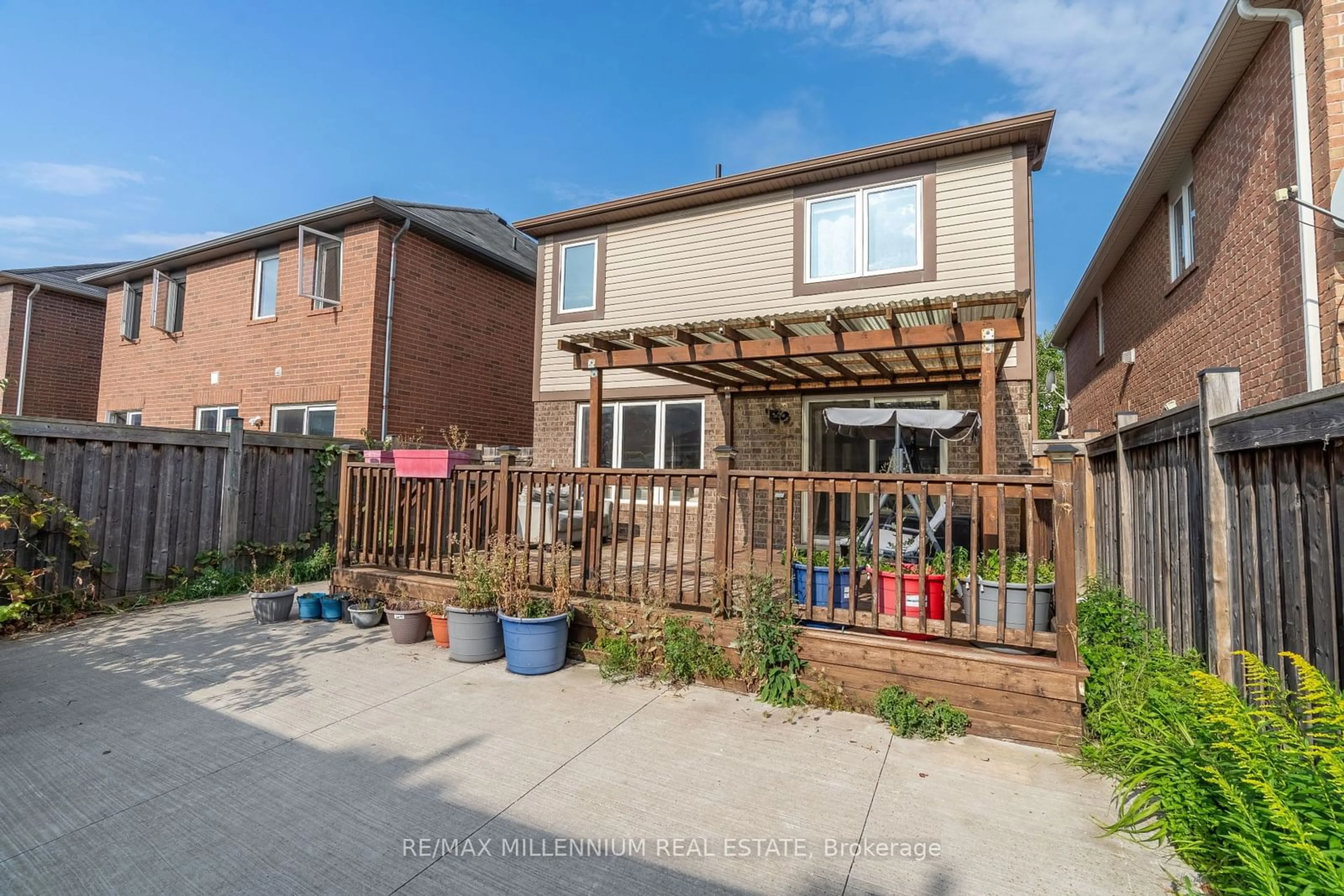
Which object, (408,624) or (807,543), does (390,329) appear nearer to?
(408,624)

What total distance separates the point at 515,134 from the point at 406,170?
900cm

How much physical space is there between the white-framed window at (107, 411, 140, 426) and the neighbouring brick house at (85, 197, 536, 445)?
0.04 metres

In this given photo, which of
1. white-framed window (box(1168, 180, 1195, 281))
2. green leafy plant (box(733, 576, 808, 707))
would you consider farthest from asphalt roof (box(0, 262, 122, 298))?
white-framed window (box(1168, 180, 1195, 281))

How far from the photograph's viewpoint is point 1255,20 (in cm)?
518

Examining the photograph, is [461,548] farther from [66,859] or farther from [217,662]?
[66,859]

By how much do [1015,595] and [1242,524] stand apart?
158cm

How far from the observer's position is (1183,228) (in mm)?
7754

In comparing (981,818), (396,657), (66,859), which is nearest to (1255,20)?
(981,818)

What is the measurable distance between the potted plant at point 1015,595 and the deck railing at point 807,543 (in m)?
0.01

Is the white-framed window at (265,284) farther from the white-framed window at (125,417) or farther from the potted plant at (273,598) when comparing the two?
the potted plant at (273,598)

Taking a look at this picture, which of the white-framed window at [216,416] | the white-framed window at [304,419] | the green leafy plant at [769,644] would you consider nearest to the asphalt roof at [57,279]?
the white-framed window at [216,416]

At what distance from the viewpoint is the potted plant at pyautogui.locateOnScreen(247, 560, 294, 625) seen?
6.02 meters

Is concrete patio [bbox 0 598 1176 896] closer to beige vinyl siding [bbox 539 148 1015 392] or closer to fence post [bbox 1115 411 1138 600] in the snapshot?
fence post [bbox 1115 411 1138 600]

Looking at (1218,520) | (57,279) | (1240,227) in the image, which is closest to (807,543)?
(1218,520)
